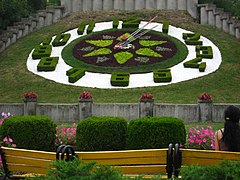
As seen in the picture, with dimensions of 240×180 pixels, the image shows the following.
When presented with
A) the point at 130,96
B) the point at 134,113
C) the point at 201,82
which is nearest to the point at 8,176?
the point at 134,113

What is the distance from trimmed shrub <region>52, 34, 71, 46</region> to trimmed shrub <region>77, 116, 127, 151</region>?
2420 cm

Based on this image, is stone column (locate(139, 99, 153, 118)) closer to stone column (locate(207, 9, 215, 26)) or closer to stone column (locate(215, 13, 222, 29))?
stone column (locate(215, 13, 222, 29))

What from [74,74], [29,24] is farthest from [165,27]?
[29,24]

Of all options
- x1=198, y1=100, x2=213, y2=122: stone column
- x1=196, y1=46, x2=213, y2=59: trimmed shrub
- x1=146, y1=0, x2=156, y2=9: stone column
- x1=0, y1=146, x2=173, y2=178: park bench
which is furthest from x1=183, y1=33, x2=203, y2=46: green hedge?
x1=0, y1=146, x2=173, y2=178: park bench

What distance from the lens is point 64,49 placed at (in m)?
38.9

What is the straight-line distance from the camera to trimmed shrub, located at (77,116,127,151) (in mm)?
16062

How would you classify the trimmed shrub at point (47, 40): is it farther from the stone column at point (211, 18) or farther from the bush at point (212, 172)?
the bush at point (212, 172)

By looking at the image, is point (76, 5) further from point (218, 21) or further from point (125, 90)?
point (125, 90)

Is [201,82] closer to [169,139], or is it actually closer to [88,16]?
[88,16]

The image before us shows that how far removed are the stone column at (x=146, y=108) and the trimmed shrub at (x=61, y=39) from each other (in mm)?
15038

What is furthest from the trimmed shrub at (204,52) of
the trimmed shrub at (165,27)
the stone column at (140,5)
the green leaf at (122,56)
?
the stone column at (140,5)

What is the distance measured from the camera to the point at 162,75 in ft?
113

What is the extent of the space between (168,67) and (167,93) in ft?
13.3

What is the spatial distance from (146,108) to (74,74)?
9375mm
